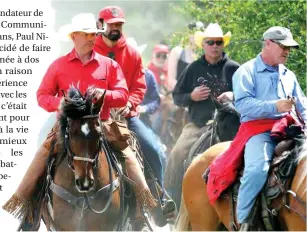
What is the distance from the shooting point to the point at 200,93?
48.3ft

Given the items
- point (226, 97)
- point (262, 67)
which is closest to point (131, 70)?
point (226, 97)

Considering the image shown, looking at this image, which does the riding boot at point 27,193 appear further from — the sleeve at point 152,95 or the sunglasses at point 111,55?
the sleeve at point 152,95

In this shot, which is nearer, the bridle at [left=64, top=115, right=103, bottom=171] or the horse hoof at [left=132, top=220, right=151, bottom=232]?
the bridle at [left=64, top=115, right=103, bottom=171]

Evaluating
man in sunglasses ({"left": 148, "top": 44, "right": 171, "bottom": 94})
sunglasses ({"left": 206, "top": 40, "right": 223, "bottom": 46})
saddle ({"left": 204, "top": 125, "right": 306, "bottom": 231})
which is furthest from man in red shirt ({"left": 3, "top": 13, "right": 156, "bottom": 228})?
man in sunglasses ({"left": 148, "top": 44, "right": 171, "bottom": 94})

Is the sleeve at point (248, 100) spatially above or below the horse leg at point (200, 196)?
above

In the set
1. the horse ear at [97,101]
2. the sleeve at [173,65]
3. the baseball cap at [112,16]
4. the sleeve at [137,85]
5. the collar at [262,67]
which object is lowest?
the sleeve at [173,65]

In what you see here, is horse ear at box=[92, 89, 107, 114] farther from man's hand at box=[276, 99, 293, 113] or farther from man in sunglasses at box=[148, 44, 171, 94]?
man in sunglasses at box=[148, 44, 171, 94]

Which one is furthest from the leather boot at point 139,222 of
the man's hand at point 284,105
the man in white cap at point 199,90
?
the man in white cap at point 199,90

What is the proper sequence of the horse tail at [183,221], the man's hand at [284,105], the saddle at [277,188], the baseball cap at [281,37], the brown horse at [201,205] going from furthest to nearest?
1. the horse tail at [183,221]
2. the brown horse at [201,205]
3. the baseball cap at [281,37]
4. the saddle at [277,188]
5. the man's hand at [284,105]

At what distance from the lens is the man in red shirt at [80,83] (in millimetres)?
11049

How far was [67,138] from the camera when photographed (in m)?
10.4

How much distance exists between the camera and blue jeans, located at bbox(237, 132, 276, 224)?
393 inches

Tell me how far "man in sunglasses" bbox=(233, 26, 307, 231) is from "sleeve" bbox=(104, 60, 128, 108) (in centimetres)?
130

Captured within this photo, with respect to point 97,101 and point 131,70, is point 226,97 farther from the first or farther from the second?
point 97,101
